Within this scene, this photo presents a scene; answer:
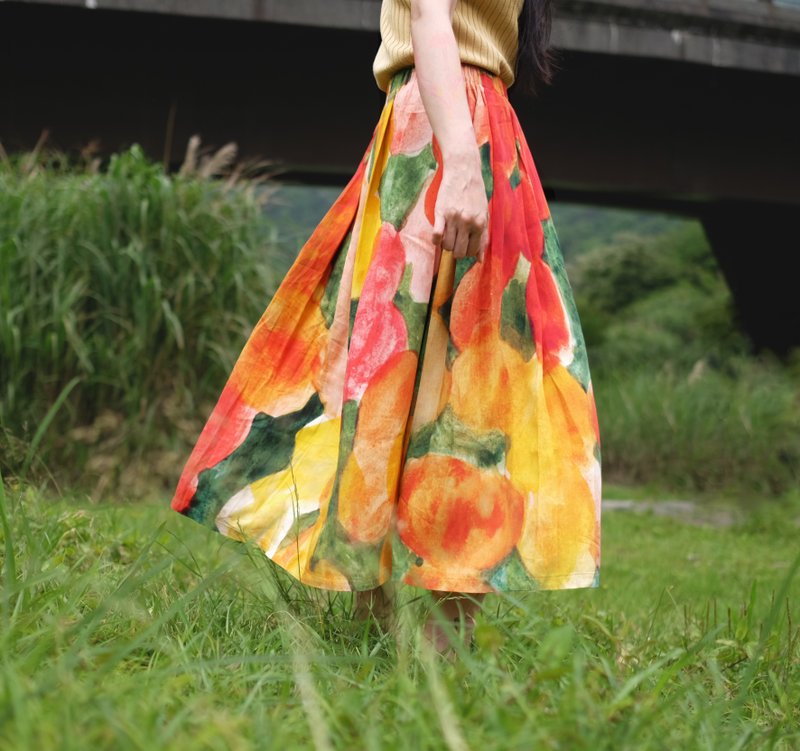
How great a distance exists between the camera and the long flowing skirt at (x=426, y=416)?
5.56ft

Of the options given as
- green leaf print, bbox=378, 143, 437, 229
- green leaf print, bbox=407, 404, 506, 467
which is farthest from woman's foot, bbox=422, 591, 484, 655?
green leaf print, bbox=378, 143, 437, 229

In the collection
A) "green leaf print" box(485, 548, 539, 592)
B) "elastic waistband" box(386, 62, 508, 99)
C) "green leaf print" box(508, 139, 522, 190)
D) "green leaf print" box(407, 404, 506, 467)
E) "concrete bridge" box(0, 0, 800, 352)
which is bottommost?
"green leaf print" box(485, 548, 539, 592)

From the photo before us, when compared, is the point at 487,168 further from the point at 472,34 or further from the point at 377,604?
the point at 377,604

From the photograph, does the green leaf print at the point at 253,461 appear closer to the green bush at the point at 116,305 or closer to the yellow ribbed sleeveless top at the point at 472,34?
the yellow ribbed sleeveless top at the point at 472,34

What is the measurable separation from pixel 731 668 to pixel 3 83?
7992mm

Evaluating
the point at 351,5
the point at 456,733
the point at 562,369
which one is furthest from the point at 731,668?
the point at 351,5

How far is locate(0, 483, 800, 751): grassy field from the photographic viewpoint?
106cm

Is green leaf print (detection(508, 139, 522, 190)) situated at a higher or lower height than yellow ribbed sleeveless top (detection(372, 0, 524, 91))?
lower

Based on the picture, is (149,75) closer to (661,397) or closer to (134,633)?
(661,397)

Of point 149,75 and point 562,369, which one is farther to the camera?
point 149,75

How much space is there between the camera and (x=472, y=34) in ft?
5.98

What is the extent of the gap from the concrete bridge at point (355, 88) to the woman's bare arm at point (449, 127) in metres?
6.36

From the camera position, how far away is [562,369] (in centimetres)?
177

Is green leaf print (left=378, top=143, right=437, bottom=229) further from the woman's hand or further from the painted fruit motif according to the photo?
the painted fruit motif
